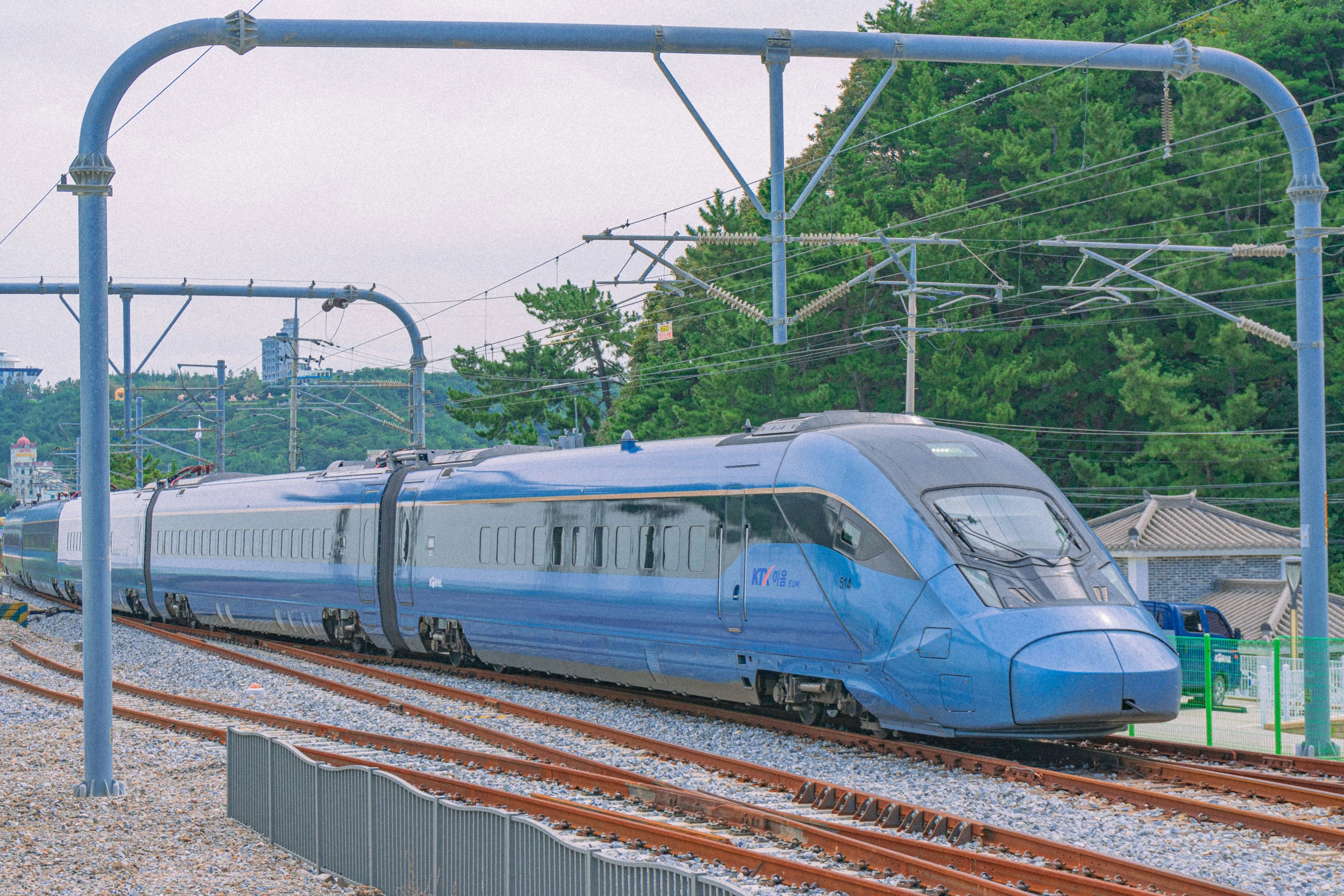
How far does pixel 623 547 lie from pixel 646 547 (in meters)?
0.56

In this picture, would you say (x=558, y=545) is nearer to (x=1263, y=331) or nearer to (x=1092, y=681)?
(x=1092, y=681)

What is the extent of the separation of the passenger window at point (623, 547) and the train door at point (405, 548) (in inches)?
251

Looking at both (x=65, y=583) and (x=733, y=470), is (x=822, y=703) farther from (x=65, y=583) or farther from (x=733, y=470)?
(x=65, y=583)

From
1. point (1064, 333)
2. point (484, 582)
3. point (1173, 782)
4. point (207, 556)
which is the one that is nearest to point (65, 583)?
point (207, 556)

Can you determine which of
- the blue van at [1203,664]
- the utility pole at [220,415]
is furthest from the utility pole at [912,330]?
the utility pole at [220,415]

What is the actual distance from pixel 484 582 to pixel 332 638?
6880 mm

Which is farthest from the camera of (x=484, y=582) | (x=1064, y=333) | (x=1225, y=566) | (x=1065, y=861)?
(x=1064, y=333)

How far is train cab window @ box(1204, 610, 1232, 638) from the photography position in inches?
1077

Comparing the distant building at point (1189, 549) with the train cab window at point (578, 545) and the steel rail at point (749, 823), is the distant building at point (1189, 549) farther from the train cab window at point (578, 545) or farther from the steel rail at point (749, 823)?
the steel rail at point (749, 823)

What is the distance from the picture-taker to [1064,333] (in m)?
51.0

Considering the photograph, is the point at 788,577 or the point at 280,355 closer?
the point at 788,577

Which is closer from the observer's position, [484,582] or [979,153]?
[484,582]

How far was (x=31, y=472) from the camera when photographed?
99.3 m

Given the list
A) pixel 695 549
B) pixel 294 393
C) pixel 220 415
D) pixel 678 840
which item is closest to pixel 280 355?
pixel 220 415
